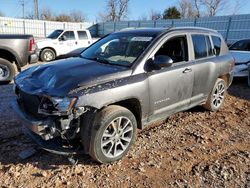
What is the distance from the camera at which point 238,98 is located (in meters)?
7.16

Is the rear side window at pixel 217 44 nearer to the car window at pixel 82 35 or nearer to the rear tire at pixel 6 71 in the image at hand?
the rear tire at pixel 6 71

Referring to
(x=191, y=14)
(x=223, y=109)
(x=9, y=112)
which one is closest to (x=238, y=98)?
(x=223, y=109)

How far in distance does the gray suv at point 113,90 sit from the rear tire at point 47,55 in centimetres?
940

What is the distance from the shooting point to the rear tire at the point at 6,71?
25.3 feet

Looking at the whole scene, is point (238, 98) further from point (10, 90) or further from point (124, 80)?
point (10, 90)

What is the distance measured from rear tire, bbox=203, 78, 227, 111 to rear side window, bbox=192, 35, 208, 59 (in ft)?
2.72

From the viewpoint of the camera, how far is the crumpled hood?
10.8 ft

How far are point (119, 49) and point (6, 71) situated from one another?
4773 millimetres

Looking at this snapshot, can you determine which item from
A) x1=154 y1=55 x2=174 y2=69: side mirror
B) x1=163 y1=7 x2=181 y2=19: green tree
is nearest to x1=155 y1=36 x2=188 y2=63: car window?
x1=154 y1=55 x2=174 y2=69: side mirror

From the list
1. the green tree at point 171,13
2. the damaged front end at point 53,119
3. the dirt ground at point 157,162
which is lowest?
the dirt ground at point 157,162

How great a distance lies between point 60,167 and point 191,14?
2160 inches

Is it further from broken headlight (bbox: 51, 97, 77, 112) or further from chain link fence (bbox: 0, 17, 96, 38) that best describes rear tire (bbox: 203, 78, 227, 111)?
chain link fence (bbox: 0, 17, 96, 38)

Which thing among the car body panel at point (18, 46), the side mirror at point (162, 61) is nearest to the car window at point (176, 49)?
the side mirror at point (162, 61)

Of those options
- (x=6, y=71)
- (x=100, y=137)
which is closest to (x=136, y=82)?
(x=100, y=137)
